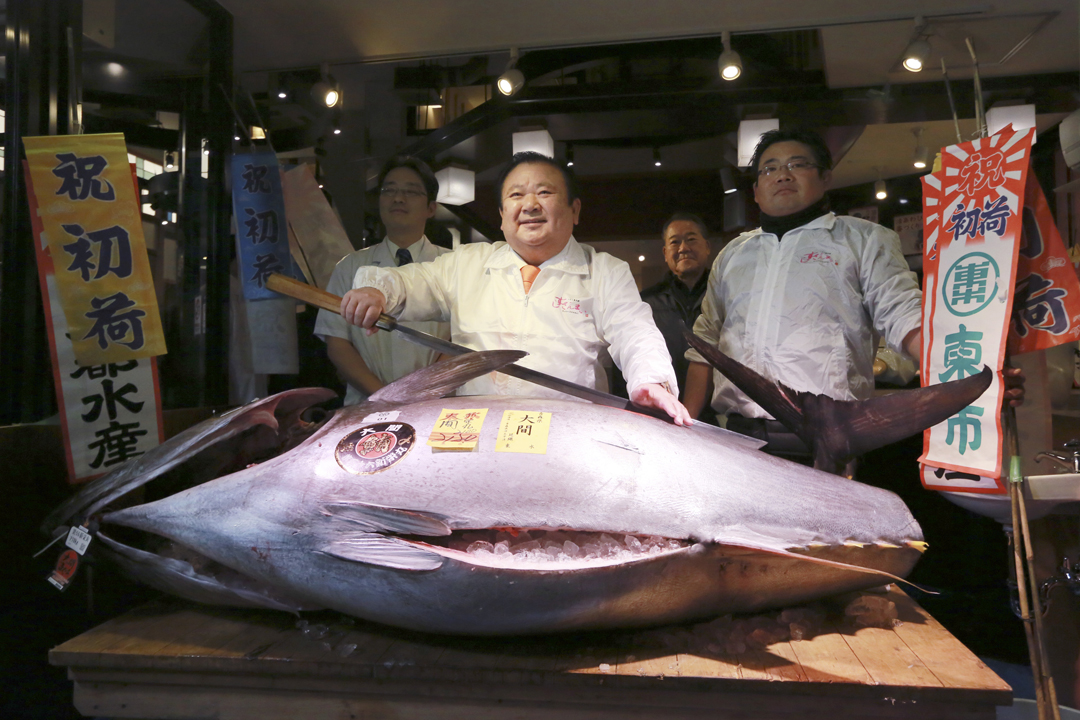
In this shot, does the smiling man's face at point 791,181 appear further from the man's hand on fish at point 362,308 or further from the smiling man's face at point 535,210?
the man's hand on fish at point 362,308

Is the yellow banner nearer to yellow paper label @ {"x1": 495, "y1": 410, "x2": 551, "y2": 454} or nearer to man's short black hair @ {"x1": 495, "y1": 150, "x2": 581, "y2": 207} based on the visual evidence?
man's short black hair @ {"x1": 495, "y1": 150, "x2": 581, "y2": 207}

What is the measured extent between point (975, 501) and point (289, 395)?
202cm

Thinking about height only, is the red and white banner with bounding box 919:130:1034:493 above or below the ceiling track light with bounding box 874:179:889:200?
below

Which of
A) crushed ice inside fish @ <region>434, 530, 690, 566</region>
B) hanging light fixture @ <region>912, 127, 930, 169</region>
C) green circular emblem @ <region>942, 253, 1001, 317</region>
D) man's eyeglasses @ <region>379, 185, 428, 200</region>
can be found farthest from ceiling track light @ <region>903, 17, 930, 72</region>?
crushed ice inside fish @ <region>434, 530, 690, 566</region>

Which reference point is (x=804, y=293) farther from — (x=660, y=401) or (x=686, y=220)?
(x=660, y=401)

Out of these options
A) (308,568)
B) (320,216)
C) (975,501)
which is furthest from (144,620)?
(975,501)

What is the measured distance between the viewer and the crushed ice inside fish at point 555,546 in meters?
1.21

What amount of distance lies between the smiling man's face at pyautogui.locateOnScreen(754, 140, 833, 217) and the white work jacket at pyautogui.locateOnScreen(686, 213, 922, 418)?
0.08 m

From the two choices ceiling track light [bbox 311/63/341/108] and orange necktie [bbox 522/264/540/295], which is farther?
ceiling track light [bbox 311/63/341/108]

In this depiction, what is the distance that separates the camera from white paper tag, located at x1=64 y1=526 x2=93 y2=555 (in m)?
1.44

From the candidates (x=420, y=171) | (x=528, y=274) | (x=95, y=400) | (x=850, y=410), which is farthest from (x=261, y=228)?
(x=850, y=410)

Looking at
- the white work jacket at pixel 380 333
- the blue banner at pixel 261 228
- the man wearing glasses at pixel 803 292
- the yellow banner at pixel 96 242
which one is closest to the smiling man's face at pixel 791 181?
the man wearing glasses at pixel 803 292

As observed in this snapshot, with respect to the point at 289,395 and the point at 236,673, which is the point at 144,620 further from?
the point at 289,395

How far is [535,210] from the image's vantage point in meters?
1.93
